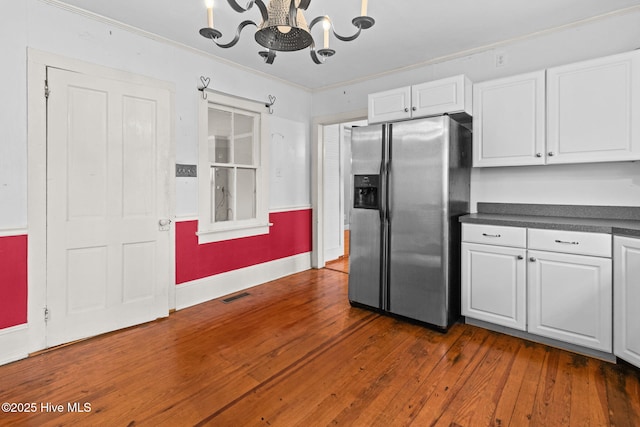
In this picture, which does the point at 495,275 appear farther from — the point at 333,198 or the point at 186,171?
the point at 333,198

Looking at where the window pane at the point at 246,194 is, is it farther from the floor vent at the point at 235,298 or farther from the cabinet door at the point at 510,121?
the cabinet door at the point at 510,121

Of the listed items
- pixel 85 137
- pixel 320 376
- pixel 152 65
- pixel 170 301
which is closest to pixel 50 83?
pixel 85 137

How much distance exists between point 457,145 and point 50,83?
3129 mm

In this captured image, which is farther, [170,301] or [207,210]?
[207,210]

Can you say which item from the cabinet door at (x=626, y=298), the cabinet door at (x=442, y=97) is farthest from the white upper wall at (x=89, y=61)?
the cabinet door at (x=626, y=298)

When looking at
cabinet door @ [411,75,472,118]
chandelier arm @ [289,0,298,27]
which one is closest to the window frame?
cabinet door @ [411,75,472,118]

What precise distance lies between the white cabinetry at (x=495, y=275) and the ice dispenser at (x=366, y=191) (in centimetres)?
82

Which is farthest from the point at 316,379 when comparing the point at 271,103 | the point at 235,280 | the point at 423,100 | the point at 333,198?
the point at 333,198

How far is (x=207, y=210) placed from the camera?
3408 mm

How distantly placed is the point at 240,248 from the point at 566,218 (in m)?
3.10

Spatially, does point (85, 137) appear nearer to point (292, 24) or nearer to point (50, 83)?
point (50, 83)

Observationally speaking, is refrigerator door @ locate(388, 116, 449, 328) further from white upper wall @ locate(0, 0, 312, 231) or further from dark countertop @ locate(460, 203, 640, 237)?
white upper wall @ locate(0, 0, 312, 231)

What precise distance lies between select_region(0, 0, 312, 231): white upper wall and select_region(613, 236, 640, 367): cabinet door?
3357mm

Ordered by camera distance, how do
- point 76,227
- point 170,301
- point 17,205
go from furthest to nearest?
point 170,301 < point 76,227 < point 17,205
